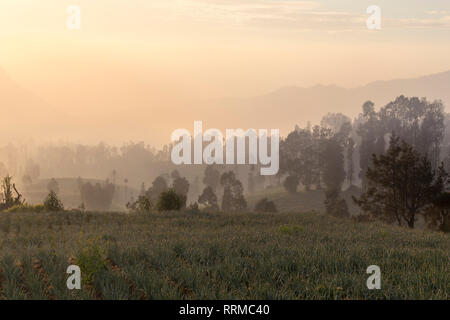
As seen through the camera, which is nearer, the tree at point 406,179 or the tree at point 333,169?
the tree at point 406,179

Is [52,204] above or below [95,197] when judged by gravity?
above

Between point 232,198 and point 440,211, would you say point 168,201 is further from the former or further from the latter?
point 232,198

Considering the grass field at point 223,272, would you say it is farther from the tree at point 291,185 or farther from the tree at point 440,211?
the tree at point 291,185

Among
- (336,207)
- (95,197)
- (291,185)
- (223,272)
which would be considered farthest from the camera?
(95,197)

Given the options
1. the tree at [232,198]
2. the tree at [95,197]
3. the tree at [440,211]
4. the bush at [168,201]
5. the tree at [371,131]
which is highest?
the tree at [371,131]

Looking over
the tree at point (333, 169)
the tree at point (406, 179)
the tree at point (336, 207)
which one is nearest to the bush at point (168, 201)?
the tree at point (406, 179)

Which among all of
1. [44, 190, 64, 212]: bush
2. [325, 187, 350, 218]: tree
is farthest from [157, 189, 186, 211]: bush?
[325, 187, 350, 218]: tree

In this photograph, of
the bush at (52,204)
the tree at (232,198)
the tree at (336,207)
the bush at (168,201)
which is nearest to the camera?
the bush at (52,204)

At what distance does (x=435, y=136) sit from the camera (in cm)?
12875

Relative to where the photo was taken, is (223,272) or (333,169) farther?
(333,169)

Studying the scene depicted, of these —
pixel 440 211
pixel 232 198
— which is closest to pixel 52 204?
pixel 440 211
